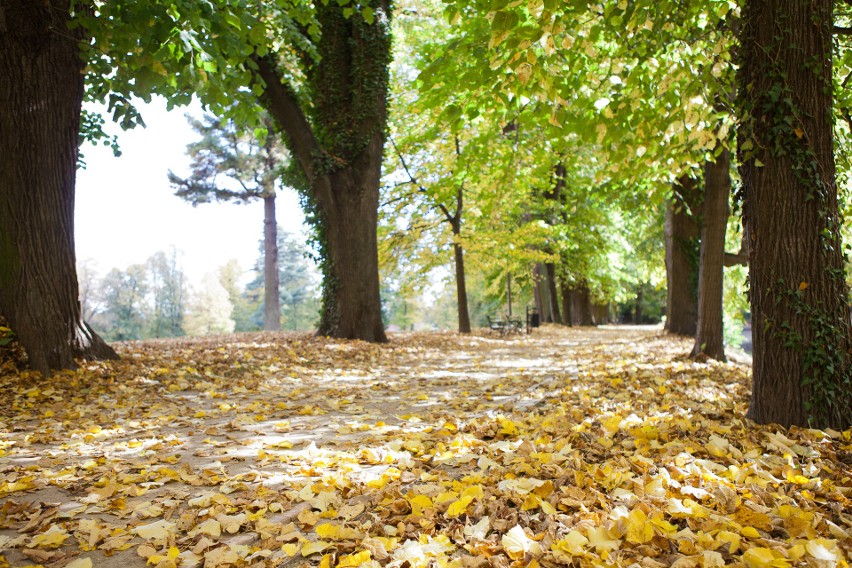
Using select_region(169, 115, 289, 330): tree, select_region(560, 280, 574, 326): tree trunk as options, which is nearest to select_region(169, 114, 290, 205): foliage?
select_region(169, 115, 289, 330): tree

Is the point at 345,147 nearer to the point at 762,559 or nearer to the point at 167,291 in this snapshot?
the point at 762,559

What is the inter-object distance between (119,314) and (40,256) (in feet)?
128

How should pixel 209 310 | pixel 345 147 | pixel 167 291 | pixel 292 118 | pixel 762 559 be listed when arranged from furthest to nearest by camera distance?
pixel 209 310 < pixel 167 291 < pixel 345 147 < pixel 292 118 < pixel 762 559

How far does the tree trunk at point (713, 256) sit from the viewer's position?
27.5ft

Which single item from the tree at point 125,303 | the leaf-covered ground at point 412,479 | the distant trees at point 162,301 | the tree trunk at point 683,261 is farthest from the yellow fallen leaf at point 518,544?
the tree at point 125,303

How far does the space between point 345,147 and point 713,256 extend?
24.5ft

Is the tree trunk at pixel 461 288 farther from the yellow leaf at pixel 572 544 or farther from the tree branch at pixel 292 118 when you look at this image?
the yellow leaf at pixel 572 544

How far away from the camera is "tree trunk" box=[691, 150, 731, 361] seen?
8383 mm

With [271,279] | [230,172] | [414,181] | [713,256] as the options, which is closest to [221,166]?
[230,172]

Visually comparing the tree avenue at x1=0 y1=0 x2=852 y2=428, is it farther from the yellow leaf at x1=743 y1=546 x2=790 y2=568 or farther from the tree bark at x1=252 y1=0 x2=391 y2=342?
the yellow leaf at x1=743 y1=546 x2=790 y2=568

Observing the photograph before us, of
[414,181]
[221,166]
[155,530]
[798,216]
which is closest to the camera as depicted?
[155,530]

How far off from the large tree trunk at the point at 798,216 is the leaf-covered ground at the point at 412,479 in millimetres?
379

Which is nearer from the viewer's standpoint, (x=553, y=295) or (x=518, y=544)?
(x=518, y=544)

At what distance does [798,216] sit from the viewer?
3.93 meters
